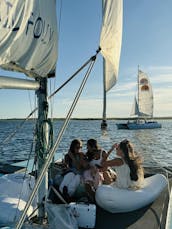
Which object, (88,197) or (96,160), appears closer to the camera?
(88,197)

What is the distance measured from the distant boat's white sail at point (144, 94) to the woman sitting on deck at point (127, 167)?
149 ft

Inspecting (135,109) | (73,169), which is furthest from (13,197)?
(135,109)

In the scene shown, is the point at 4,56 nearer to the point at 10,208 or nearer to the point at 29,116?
the point at 29,116

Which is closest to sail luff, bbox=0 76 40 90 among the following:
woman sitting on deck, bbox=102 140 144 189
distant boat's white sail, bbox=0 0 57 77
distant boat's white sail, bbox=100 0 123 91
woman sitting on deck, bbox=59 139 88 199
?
distant boat's white sail, bbox=0 0 57 77

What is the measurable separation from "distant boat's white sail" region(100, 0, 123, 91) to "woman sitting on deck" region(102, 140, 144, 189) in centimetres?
146

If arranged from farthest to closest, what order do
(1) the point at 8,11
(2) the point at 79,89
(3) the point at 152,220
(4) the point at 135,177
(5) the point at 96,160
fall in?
(5) the point at 96,160
(4) the point at 135,177
(3) the point at 152,220
(2) the point at 79,89
(1) the point at 8,11

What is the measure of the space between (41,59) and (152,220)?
101 inches

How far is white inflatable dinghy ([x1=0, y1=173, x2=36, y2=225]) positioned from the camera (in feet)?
13.7

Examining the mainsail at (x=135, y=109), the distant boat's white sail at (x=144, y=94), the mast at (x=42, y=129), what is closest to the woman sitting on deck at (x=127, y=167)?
the mast at (x=42, y=129)

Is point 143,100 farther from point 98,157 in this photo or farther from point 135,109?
point 98,157

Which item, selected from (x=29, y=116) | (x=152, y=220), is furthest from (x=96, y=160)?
(x=29, y=116)

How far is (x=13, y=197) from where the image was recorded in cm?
482

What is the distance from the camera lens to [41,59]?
288 centimetres

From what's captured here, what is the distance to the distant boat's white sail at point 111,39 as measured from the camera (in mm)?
2914
